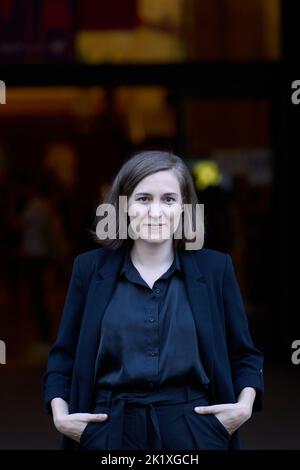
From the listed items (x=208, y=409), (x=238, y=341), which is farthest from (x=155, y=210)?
(x=208, y=409)

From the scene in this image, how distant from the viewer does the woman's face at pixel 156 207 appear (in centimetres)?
300

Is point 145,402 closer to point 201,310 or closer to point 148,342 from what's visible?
point 148,342

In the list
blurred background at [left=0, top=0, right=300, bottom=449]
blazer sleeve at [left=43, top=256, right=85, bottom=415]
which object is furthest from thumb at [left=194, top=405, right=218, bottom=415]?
blurred background at [left=0, top=0, right=300, bottom=449]

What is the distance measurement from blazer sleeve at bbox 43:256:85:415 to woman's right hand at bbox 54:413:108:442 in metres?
0.10

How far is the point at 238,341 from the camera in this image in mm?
3135

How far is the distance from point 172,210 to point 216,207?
6.52 metres

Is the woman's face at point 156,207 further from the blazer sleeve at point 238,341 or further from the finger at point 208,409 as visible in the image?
the finger at point 208,409

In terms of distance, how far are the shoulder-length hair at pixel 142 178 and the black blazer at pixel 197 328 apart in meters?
0.04

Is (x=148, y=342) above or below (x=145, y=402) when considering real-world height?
above
